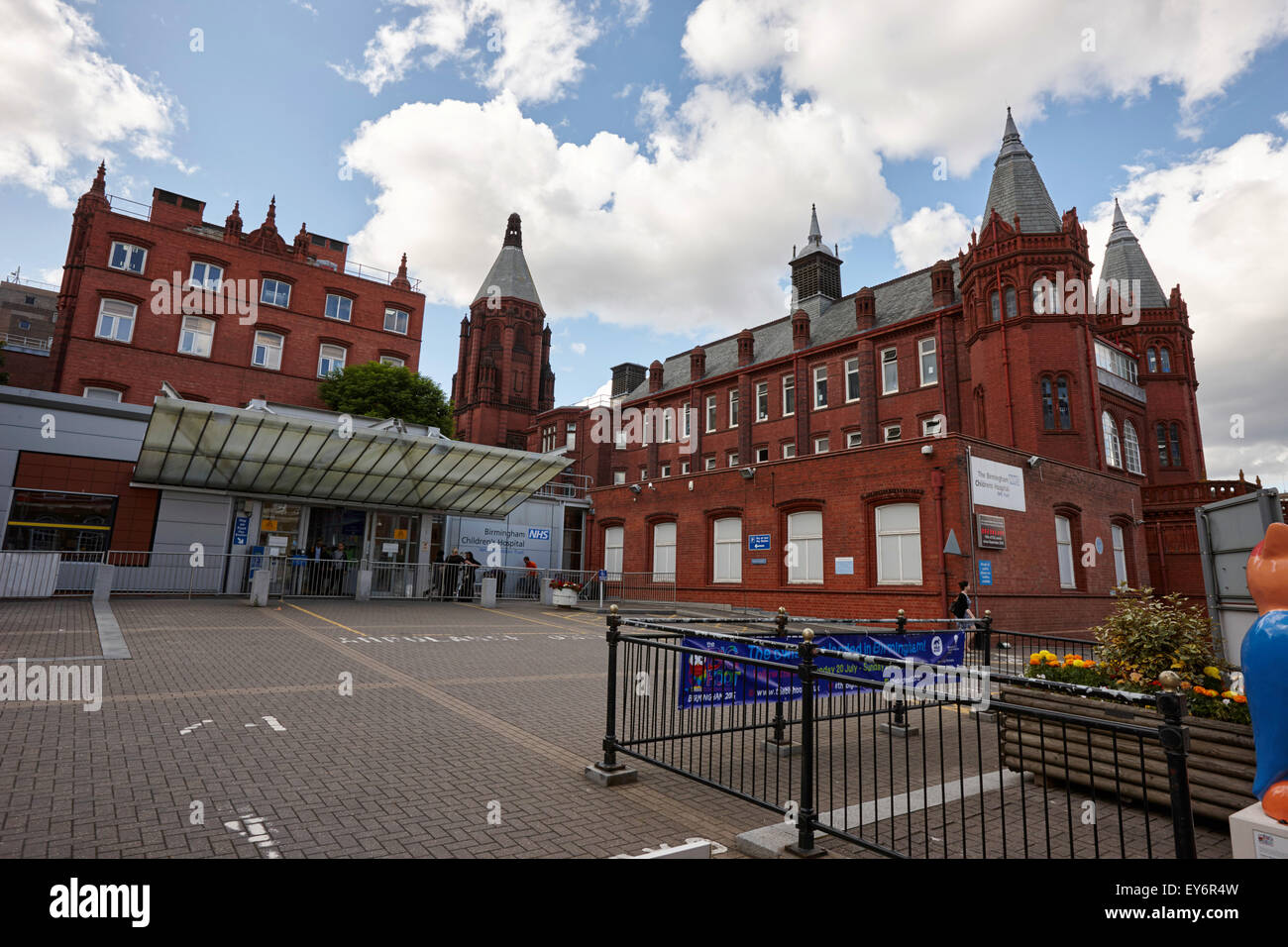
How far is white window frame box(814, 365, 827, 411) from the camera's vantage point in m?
36.9

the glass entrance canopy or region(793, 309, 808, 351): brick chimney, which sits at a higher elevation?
region(793, 309, 808, 351): brick chimney

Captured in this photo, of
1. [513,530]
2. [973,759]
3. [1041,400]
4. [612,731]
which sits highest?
[1041,400]

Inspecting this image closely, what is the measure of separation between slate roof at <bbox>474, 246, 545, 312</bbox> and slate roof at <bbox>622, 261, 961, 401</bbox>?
66.6 ft

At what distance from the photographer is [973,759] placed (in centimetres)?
711

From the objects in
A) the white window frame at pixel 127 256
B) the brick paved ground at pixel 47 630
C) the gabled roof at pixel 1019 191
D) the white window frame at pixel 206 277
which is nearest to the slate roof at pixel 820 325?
the gabled roof at pixel 1019 191

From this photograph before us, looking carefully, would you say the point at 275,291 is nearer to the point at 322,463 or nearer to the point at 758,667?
the point at 322,463

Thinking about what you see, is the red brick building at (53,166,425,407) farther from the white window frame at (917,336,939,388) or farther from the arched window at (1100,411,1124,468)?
the arched window at (1100,411,1124,468)

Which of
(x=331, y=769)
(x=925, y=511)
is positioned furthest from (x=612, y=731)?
(x=925, y=511)

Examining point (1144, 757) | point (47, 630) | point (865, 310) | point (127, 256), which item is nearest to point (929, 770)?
point (1144, 757)

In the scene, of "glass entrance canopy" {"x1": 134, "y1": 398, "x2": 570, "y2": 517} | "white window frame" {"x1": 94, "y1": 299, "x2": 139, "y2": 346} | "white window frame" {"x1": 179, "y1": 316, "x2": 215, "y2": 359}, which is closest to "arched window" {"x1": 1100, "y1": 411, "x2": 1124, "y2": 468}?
"glass entrance canopy" {"x1": 134, "y1": 398, "x2": 570, "y2": 517}
